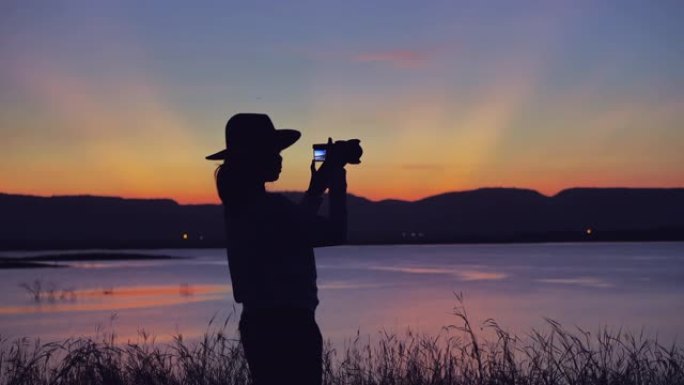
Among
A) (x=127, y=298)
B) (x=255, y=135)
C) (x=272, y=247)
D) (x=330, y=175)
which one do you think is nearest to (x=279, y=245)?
(x=272, y=247)

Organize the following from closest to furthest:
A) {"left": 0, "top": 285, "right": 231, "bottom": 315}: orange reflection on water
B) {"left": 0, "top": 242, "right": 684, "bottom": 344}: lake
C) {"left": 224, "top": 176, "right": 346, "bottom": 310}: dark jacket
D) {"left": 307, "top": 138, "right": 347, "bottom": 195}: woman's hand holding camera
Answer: {"left": 224, "top": 176, "right": 346, "bottom": 310}: dark jacket → {"left": 307, "top": 138, "right": 347, "bottom": 195}: woman's hand holding camera → {"left": 0, "top": 242, "right": 684, "bottom": 344}: lake → {"left": 0, "top": 285, "right": 231, "bottom": 315}: orange reflection on water

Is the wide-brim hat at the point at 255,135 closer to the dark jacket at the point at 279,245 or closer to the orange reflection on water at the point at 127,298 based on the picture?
the dark jacket at the point at 279,245

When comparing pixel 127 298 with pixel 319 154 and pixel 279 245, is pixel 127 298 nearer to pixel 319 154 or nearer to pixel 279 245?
pixel 319 154

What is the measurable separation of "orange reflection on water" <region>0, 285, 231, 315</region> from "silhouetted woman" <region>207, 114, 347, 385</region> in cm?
2961

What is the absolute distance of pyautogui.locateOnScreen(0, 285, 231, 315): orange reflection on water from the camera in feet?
110

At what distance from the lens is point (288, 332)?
159 inches

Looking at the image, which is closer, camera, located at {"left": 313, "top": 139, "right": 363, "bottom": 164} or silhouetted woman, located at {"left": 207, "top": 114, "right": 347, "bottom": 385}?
silhouetted woman, located at {"left": 207, "top": 114, "right": 347, "bottom": 385}

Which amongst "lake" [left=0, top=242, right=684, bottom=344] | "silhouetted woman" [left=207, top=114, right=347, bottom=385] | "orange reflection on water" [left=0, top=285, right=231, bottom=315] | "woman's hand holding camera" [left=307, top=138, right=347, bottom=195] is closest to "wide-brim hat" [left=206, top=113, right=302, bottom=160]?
"silhouetted woman" [left=207, top=114, right=347, bottom=385]

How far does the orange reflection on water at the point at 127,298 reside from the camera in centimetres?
3359

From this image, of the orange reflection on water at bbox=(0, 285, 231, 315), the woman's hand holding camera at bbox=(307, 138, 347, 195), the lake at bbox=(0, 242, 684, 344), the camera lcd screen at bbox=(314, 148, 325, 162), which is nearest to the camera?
the woman's hand holding camera at bbox=(307, 138, 347, 195)

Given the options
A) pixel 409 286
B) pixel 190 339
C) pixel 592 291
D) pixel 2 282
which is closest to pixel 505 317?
pixel 190 339

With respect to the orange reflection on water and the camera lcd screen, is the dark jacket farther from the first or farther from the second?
the orange reflection on water

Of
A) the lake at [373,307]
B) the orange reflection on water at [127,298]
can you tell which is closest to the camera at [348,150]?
the lake at [373,307]

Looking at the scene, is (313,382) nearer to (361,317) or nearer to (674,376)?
(674,376)
